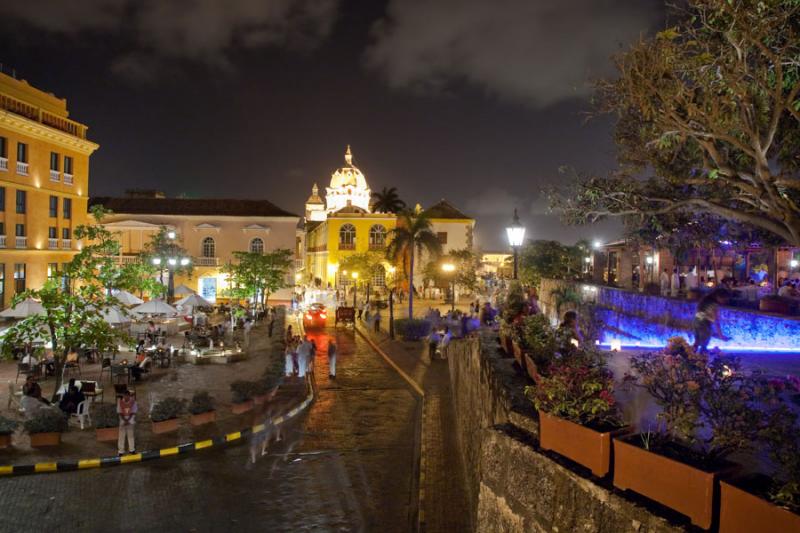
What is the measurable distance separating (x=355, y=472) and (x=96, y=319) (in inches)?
286

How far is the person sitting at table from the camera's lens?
12000 millimetres

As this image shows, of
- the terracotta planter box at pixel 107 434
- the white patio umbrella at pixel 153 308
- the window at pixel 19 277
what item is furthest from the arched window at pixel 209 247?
the terracotta planter box at pixel 107 434

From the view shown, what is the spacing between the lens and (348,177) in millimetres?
94625

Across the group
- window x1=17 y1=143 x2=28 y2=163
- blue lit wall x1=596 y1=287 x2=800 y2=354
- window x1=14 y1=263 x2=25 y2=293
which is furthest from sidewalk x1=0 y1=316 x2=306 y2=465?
window x1=17 y1=143 x2=28 y2=163

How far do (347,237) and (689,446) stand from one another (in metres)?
51.8

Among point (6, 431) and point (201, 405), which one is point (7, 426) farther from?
point (201, 405)

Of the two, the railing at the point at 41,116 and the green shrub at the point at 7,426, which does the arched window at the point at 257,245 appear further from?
the green shrub at the point at 7,426

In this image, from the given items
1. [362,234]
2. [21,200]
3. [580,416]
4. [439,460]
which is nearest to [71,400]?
[439,460]

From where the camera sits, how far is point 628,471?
12.4ft

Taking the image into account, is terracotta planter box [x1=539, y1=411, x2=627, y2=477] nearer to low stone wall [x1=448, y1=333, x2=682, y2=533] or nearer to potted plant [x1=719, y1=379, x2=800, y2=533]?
low stone wall [x1=448, y1=333, x2=682, y2=533]

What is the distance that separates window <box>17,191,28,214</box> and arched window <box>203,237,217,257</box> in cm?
1595

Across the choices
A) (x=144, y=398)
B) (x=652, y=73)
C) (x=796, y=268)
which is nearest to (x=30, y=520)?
(x=144, y=398)

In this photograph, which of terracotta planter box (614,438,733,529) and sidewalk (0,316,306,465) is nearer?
terracotta planter box (614,438,733,529)

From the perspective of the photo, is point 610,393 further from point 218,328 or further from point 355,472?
point 218,328
